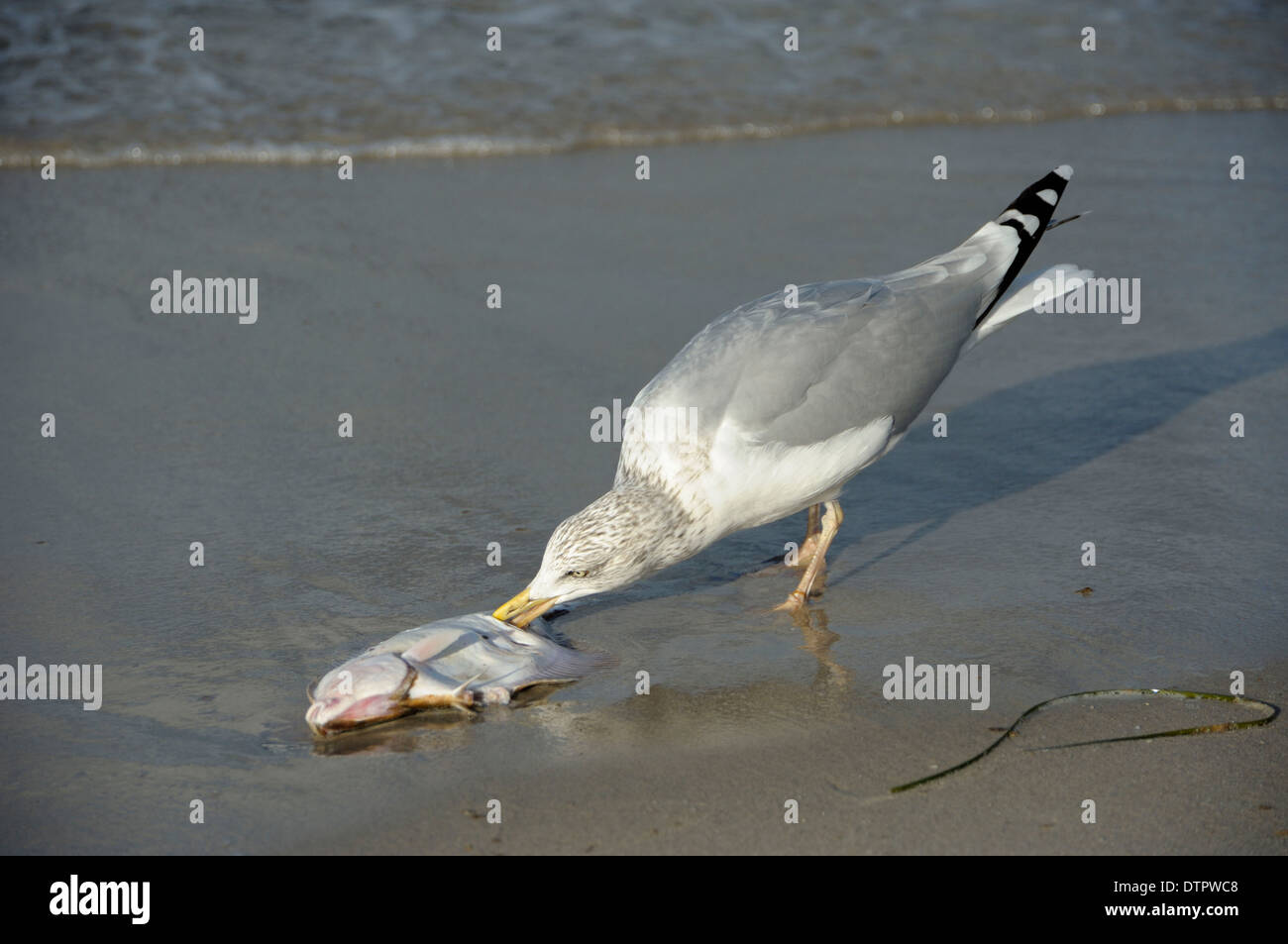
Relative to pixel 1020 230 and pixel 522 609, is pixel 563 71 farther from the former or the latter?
pixel 522 609

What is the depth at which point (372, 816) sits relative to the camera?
3.54 meters

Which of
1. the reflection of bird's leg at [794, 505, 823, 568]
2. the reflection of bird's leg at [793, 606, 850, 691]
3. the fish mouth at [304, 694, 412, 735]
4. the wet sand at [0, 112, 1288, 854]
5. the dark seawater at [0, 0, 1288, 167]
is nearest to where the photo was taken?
the wet sand at [0, 112, 1288, 854]

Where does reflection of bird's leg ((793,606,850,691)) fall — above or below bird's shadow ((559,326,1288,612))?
below

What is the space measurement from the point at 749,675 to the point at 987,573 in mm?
1141

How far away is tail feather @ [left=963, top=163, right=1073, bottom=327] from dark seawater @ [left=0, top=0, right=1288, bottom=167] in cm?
501

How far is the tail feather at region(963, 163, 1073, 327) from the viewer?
5445mm

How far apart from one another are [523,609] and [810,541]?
142 cm

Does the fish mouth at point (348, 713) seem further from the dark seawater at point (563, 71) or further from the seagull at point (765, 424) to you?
the dark seawater at point (563, 71)

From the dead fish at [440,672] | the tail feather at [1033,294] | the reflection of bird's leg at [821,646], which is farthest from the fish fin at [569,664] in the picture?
the tail feather at [1033,294]

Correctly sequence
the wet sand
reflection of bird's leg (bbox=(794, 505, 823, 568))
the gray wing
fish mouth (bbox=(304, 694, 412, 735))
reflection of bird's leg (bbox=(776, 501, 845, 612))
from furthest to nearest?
reflection of bird's leg (bbox=(794, 505, 823, 568)), reflection of bird's leg (bbox=(776, 501, 845, 612)), the gray wing, fish mouth (bbox=(304, 694, 412, 735)), the wet sand

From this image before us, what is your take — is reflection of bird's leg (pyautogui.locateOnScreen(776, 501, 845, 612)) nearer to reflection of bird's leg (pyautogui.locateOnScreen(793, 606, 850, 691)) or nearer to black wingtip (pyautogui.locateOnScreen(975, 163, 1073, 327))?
reflection of bird's leg (pyautogui.locateOnScreen(793, 606, 850, 691))

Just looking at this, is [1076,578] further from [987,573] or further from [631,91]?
[631,91]

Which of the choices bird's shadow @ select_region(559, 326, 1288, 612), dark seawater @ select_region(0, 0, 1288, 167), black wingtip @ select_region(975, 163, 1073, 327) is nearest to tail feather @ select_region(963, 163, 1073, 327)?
black wingtip @ select_region(975, 163, 1073, 327)

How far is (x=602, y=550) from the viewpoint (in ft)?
14.3
